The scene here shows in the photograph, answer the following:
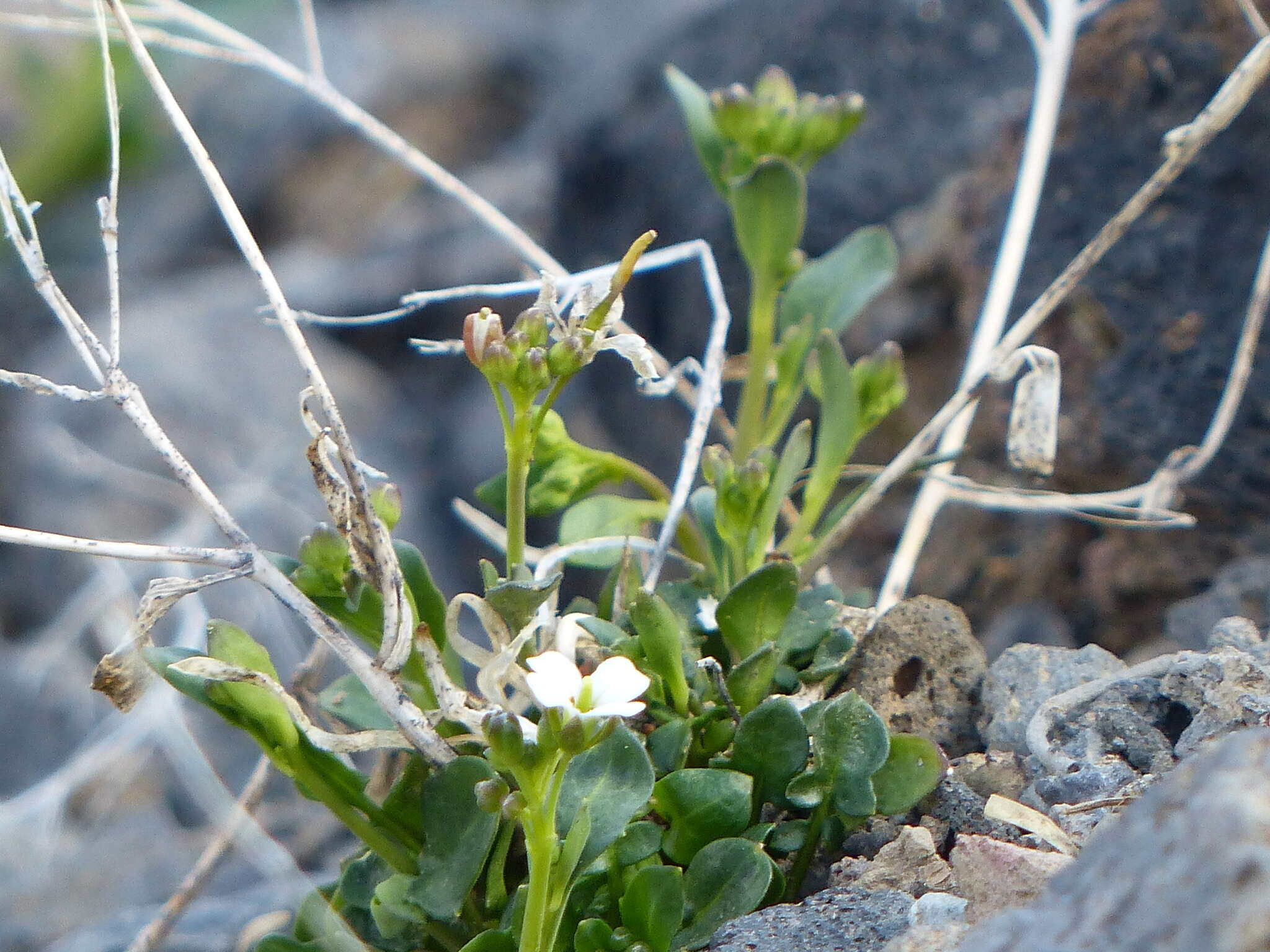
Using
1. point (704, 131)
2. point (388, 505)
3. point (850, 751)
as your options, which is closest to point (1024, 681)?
point (850, 751)

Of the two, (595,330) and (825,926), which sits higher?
(595,330)

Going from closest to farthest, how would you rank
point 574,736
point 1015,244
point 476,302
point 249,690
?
point 574,736, point 249,690, point 1015,244, point 476,302

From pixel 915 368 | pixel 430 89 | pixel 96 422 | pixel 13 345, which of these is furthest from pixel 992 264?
pixel 430 89

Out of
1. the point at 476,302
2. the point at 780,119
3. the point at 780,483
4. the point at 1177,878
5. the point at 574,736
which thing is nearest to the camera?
the point at 1177,878

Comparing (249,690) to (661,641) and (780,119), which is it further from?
(780,119)

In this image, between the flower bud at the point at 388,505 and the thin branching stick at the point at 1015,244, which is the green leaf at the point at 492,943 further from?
the thin branching stick at the point at 1015,244

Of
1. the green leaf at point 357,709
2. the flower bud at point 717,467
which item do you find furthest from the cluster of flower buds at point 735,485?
the green leaf at point 357,709

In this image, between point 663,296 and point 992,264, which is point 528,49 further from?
point 992,264
